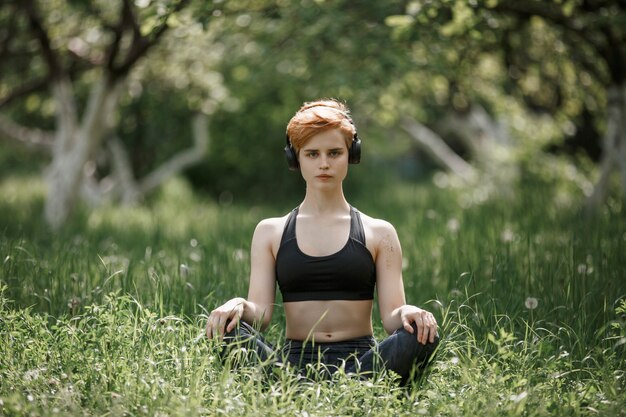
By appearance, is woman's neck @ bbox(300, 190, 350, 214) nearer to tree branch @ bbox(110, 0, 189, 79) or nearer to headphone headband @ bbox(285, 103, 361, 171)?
headphone headband @ bbox(285, 103, 361, 171)

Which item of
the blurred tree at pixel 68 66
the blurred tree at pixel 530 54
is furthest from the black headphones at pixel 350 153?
the blurred tree at pixel 68 66

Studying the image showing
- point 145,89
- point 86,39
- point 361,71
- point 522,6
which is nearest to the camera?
point 522,6

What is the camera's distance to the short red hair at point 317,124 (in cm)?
346

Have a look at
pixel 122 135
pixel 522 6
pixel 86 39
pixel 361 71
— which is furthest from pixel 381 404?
pixel 122 135

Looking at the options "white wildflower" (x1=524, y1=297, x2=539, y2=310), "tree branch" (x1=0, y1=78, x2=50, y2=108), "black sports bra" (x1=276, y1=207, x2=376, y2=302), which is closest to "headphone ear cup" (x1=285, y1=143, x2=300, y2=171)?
"black sports bra" (x1=276, y1=207, x2=376, y2=302)

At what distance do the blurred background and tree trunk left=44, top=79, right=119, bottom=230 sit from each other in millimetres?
16

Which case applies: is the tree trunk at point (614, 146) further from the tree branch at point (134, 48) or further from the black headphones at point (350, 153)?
the black headphones at point (350, 153)

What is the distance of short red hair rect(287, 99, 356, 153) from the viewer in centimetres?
346

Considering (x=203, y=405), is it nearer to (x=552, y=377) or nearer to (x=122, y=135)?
(x=552, y=377)

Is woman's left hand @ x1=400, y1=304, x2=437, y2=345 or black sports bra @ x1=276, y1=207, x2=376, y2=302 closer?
woman's left hand @ x1=400, y1=304, x2=437, y2=345

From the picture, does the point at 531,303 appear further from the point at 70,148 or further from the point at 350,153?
the point at 70,148

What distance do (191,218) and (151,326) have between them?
6.64m

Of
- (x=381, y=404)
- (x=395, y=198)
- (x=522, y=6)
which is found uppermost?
(x=522, y=6)

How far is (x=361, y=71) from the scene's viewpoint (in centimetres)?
808
